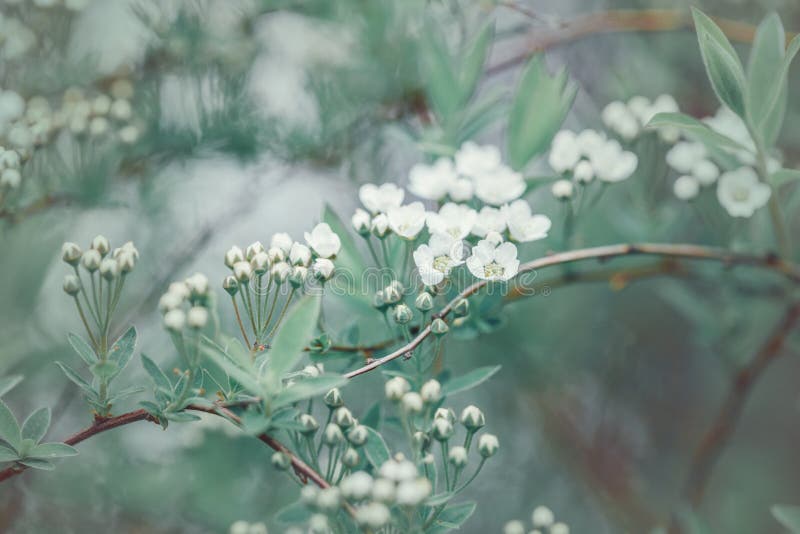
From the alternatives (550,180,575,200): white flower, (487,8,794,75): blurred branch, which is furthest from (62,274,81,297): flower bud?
(487,8,794,75): blurred branch

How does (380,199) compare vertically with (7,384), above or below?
above

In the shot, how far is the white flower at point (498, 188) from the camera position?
2.56ft

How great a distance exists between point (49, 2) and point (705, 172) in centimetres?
89

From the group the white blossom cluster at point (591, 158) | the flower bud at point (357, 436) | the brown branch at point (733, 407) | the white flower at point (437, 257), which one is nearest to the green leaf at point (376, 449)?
the flower bud at point (357, 436)

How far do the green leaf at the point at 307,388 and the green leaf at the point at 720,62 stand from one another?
437mm

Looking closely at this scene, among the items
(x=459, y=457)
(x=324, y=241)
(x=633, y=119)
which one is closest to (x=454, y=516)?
(x=459, y=457)

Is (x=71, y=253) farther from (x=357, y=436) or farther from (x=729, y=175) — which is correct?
(x=729, y=175)

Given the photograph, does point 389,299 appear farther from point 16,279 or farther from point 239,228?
point 239,228

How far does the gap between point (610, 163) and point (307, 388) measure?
47cm

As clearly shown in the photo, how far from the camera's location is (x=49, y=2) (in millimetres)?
1036

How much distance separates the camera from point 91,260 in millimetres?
641

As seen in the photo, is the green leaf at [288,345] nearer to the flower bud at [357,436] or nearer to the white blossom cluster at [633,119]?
the flower bud at [357,436]

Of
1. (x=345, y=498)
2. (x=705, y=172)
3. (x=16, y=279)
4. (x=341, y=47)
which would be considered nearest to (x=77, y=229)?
(x=16, y=279)

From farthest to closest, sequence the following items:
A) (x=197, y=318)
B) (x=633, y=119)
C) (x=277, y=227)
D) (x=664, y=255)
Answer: (x=277, y=227)
(x=633, y=119)
(x=664, y=255)
(x=197, y=318)
